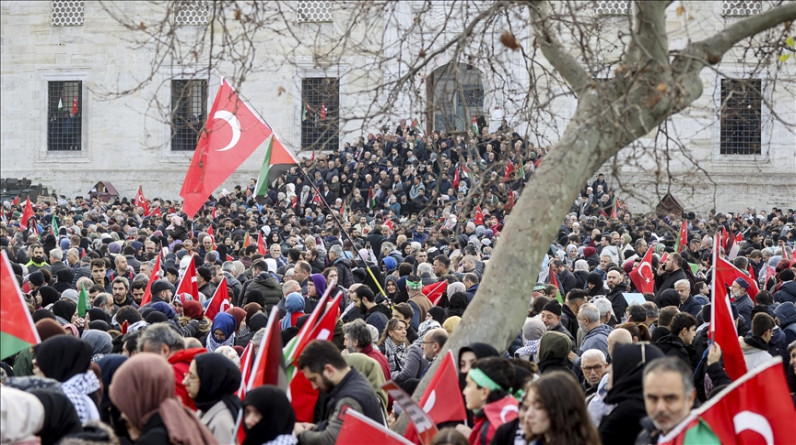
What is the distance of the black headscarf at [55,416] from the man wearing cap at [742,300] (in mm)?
7144

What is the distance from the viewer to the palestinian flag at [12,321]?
5.39 m

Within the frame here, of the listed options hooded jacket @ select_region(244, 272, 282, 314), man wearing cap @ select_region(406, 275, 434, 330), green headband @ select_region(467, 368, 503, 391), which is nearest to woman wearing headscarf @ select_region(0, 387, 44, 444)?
green headband @ select_region(467, 368, 503, 391)

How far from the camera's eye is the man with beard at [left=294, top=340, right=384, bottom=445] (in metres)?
5.82

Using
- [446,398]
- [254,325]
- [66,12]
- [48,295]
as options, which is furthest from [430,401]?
[66,12]

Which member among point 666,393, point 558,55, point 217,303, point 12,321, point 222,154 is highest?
point 558,55

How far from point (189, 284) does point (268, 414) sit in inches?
258

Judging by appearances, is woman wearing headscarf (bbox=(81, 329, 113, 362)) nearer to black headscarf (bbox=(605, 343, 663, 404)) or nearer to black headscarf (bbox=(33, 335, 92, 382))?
black headscarf (bbox=(33, 335, 92, 382))

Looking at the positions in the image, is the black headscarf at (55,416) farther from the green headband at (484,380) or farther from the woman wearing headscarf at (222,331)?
the woman wearing headscarf at (222,331)

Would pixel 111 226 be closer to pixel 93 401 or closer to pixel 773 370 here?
pixel 93 401

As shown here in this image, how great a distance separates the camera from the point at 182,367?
19.9ft

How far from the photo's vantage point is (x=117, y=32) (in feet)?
120

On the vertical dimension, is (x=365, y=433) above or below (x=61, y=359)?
below

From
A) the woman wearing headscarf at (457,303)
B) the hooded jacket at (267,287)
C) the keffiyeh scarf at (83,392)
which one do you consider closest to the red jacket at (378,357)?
the woman wearing headscarf at (457,303)

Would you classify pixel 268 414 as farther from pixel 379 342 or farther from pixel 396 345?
pixel 379 342
